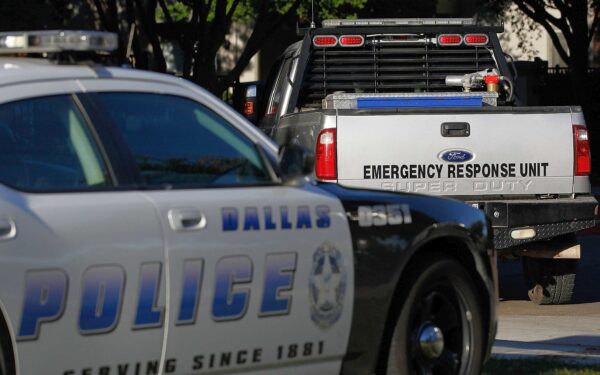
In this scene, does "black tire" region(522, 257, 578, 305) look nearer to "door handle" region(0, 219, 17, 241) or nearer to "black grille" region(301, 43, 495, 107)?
"black grille" region(301, 43, 495, 107)

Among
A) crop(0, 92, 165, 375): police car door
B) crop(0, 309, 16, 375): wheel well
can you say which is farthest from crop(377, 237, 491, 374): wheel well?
crop(0, 309, 16, 375): wheel well

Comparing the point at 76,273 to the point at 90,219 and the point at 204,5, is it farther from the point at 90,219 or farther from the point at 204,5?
the point at 204,5

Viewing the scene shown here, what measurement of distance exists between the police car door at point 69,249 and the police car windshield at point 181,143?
0.21 meters

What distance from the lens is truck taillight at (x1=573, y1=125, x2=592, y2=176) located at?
34.6 ft

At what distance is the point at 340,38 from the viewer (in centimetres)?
1275

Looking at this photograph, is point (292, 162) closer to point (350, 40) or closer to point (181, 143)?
point (181, 143)

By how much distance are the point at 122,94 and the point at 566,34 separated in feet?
75.4

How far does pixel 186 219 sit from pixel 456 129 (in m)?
5.03

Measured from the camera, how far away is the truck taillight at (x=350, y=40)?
12.8 meters

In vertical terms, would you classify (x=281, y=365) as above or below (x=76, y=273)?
below

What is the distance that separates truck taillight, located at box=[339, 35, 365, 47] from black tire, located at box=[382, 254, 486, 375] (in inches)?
244

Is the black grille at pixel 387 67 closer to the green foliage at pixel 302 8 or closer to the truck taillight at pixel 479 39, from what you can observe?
the truck taillight at pixel 479 39

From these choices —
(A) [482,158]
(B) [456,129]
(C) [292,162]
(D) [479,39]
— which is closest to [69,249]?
(C) [292,162]

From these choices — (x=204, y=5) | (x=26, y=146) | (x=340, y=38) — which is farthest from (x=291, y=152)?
(x=204, y=5)
